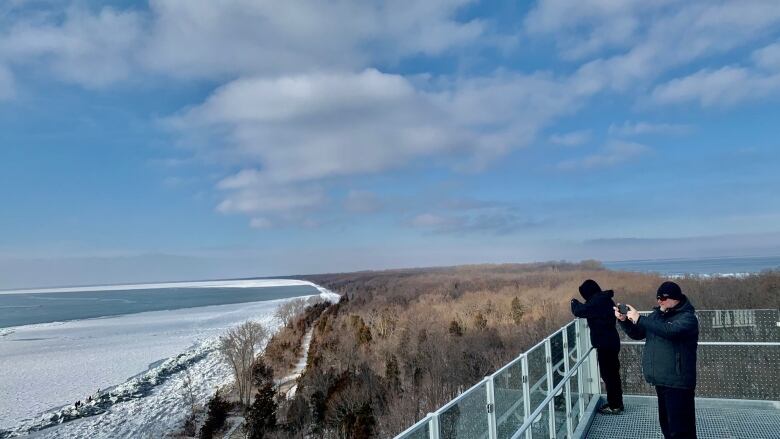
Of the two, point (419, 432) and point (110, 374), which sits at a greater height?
point (419, 432)

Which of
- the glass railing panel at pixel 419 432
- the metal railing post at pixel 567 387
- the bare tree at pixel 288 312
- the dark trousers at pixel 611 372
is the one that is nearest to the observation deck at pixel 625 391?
the metal railing post at pixel 567 387

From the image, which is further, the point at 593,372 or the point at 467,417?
the point at 593,372

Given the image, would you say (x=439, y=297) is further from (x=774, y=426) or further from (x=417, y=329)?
(x=774, y=426)

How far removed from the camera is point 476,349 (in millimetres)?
49531

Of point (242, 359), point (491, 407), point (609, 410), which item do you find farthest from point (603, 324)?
point (242, 359)

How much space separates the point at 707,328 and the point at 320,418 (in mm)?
29929

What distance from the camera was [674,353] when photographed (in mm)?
4840

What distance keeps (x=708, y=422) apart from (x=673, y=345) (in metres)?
2.98

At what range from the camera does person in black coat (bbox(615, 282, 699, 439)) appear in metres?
4.72

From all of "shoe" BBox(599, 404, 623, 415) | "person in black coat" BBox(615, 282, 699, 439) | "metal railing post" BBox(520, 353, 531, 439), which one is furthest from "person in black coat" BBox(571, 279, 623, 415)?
"metal railing post" BBox(520, 353, 531, 439)

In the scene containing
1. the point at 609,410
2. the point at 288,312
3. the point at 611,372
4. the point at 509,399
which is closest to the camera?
the point at 509,399

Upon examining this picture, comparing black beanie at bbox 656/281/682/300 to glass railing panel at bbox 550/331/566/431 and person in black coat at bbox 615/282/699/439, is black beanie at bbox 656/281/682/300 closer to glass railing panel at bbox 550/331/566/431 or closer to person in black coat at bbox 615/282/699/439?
person in black coat at bbox 615/282/699/439

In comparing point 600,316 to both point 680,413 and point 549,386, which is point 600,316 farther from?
point 680,413

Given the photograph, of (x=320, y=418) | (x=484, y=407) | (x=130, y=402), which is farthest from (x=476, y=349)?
(x=484, y=407)
